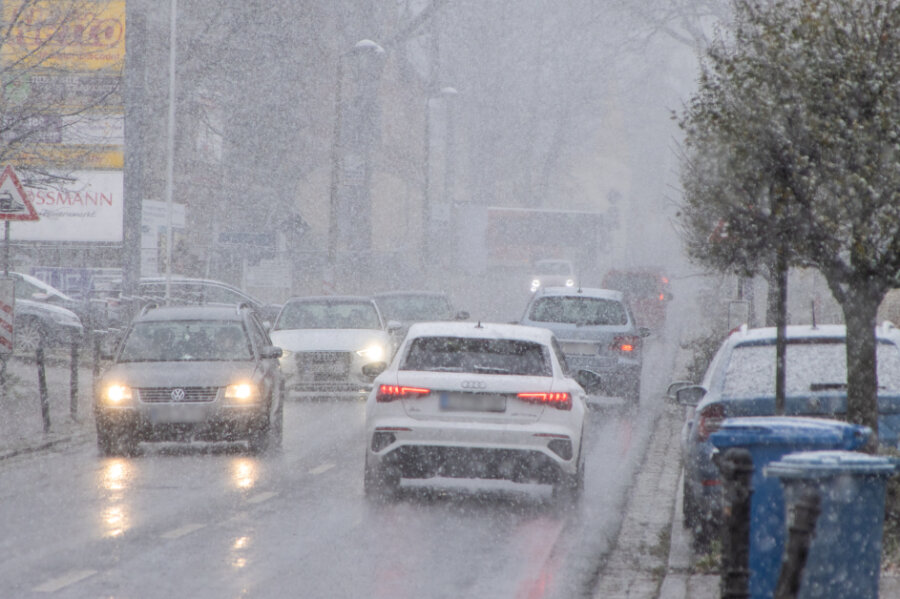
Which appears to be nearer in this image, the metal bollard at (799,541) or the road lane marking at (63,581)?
the metal bollard at (799,541)

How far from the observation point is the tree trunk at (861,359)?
925 centimetres

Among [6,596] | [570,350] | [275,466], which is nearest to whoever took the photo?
[6,596]

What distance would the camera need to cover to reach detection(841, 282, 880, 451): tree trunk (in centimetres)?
925

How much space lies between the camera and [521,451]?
11461 mm

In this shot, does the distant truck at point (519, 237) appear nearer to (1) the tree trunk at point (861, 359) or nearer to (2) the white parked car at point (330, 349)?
(2) the white parked car at point (330, 349)

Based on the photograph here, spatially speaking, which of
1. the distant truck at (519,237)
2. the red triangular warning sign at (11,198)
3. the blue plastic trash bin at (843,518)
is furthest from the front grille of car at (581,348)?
the distant truck at (519,237)

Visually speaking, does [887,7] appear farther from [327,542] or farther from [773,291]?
[773,291]

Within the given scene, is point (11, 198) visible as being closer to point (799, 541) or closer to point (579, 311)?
point (579, 311)

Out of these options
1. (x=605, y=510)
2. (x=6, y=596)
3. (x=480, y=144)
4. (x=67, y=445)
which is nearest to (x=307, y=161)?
(x=480, y=144)

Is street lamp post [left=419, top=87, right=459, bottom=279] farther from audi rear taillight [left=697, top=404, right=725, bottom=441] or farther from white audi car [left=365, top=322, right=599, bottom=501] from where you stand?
audi rear taillight [left=697, top=404, right=725, bottom=441]

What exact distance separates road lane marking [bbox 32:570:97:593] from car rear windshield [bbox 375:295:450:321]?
18.9 m

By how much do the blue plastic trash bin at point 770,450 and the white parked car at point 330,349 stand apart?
13.6 m

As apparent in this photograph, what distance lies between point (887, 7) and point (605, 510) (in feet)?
14.7

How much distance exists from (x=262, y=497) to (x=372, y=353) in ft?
30.7
